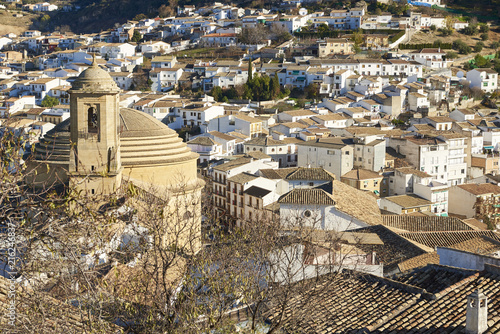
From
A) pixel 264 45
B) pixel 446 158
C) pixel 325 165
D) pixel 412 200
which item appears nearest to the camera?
pixel 412 200

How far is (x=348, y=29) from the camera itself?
70500 millimetres

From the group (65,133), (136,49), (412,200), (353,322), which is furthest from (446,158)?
(136,49)

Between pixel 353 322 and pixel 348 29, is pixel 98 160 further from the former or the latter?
pixel 348 29

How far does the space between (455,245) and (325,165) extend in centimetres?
1642

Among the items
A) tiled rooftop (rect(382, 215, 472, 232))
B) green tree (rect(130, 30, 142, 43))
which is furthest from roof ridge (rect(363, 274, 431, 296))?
green tree (rect(130, 30, 142, 43))

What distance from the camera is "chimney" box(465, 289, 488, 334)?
8445 mm

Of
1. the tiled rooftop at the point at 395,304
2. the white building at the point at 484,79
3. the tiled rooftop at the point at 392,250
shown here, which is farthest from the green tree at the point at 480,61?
the tiled rooftop at the point at 395,304

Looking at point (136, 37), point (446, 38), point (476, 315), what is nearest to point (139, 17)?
point (136, 37)

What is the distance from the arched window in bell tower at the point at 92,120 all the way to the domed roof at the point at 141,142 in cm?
159

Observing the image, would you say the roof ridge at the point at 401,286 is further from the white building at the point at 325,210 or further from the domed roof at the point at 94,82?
the white building at the point at 325,210

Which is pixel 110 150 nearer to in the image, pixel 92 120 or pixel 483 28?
pixel 92 120

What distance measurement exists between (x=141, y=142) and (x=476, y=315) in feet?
35.4

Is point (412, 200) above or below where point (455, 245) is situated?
below

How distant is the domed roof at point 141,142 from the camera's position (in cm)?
1727
